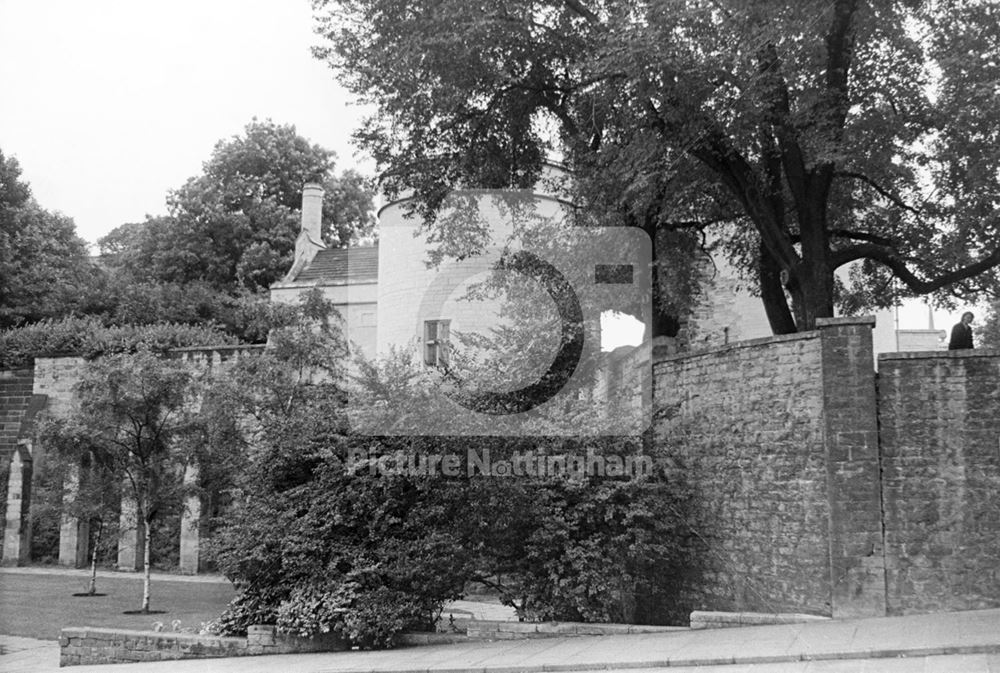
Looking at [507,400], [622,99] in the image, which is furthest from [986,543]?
[622,99]

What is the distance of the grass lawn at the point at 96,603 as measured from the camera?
17078mm

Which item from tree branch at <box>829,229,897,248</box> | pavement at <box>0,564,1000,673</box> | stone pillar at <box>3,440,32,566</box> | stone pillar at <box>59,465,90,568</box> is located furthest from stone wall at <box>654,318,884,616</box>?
stone pillar at <box>3,440,32,566</box>

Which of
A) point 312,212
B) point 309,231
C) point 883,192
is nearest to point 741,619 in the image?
point 883,192

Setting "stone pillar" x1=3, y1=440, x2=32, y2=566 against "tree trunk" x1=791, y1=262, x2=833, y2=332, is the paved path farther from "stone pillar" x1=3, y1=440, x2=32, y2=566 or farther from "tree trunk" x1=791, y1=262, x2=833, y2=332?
"stone pillar" x1=3, y1=440, x2=32, y2=566

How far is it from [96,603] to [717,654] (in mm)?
14816

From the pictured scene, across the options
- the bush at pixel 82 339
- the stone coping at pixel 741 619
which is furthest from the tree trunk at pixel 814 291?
the bush at pixel 82 339

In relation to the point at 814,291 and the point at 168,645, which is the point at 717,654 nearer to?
the point at 814,291

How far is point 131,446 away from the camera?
19984mm

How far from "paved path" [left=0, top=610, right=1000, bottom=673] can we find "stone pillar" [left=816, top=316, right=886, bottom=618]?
53 cm

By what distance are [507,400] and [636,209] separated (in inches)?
165

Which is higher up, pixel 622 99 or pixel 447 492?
pixel 622 99

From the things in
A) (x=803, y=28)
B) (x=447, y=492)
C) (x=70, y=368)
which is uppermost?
(x=803, y=28)

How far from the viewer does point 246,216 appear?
44.7m

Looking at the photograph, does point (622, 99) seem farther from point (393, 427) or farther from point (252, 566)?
point (252, 566)
